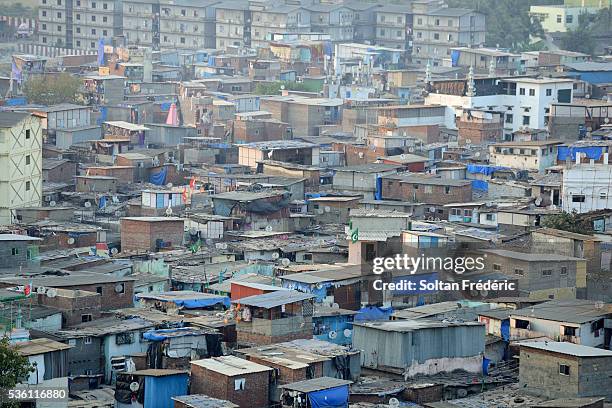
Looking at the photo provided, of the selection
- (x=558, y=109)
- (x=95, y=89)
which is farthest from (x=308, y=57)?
(x=558, y=109)

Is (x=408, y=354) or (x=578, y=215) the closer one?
(x=408, y=354)

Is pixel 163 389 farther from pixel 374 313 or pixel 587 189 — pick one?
pixel 587 189

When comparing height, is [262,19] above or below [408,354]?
above

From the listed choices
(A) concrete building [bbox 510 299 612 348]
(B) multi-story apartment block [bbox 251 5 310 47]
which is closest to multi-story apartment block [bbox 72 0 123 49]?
(B) multi-story apartment block [bbox 251 5 310 47]

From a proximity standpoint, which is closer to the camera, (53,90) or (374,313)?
(374,313)

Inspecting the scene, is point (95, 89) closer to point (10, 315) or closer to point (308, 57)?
point (308, 57)

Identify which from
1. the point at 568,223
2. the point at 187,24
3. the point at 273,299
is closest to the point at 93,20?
the point at 187,24
